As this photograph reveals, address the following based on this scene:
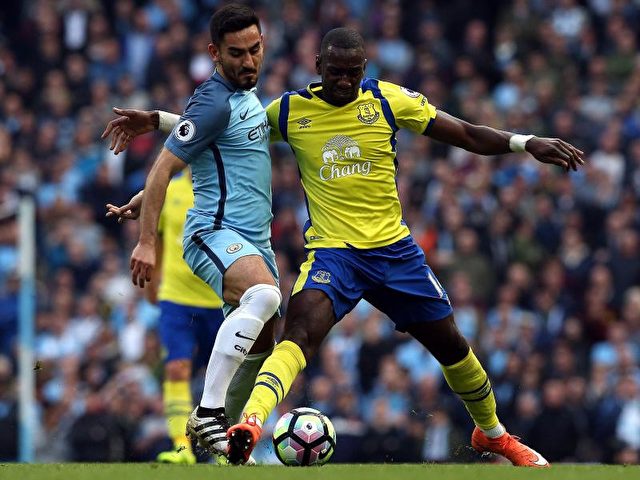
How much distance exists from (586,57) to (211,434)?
11.8 m

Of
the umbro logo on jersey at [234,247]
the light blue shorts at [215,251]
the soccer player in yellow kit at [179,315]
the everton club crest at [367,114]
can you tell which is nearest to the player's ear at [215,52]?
the everton club crest at [367,114]

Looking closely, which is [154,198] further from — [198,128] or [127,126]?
[127,126]

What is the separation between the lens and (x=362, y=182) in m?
8.94

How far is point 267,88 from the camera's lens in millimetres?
18688

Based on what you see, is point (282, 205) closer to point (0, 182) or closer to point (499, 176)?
point (499, 176)

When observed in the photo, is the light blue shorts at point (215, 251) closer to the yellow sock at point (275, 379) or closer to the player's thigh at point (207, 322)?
the yellow sock at point (275, 379)

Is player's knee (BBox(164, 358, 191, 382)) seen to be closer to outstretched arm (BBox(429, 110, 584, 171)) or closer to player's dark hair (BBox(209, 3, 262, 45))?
outstretched arm (BBox(429, 110, 584, 171))

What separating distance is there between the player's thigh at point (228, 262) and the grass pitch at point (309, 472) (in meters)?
1.03

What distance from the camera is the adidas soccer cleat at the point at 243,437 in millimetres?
→ 7762

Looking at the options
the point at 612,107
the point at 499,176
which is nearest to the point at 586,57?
the point at 612,107

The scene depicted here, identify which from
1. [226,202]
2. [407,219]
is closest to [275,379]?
[226,202]

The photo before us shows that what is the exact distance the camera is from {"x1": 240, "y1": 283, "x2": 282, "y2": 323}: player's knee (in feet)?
27.3

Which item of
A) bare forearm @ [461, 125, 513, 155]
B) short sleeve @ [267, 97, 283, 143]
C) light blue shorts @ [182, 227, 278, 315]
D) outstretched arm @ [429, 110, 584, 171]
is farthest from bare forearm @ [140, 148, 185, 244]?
bare forearm @ [461, 125, 513, 155]

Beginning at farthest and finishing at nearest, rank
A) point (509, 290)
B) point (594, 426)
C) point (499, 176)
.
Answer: point (499, 176) < point (509, 290) < point (594, 426)
